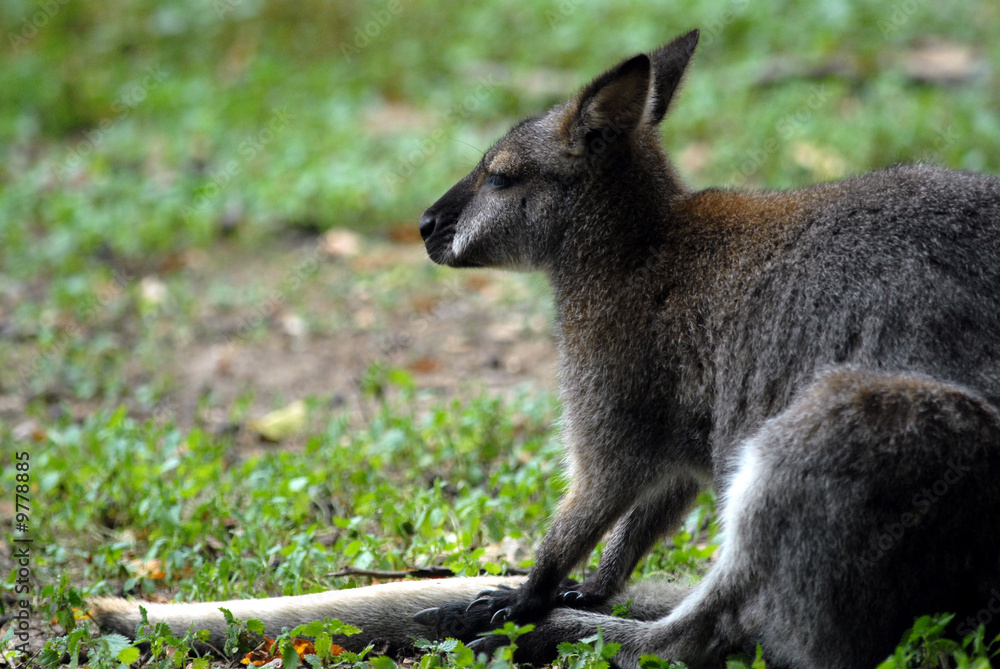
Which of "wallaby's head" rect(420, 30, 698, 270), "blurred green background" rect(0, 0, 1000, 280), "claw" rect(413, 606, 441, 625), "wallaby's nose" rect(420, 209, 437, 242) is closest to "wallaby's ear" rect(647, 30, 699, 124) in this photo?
"wallaby's head" rect(420, 30, 698, 270)

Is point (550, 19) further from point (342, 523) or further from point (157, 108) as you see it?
point (342, 523)

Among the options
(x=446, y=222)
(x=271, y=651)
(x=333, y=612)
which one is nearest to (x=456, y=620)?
(x=333, y=612)

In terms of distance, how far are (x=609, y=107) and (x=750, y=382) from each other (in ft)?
3.94

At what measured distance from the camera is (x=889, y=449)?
2904 mm

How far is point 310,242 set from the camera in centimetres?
880

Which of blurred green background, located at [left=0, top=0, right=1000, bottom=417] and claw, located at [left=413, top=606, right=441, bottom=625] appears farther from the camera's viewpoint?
blurred green background, located at [left=0, top=0, right=1000, bottom=417]

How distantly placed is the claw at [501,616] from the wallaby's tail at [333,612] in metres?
0.17

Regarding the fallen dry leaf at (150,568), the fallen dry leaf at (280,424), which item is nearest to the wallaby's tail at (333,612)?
the fallen dry leaf at (150,568)

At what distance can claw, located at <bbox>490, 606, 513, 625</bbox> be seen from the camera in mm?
3633

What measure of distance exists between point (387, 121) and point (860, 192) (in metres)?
7.91

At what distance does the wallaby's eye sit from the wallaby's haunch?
0.03m

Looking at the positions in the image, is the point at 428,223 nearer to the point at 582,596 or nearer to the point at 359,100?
the point at 582,596

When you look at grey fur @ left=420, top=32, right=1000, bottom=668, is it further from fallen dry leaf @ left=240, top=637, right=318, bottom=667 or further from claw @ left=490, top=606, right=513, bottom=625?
fallen dry leaf @ left=240, top=637, right=318, bottom=667

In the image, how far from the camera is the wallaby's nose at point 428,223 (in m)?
4.49
